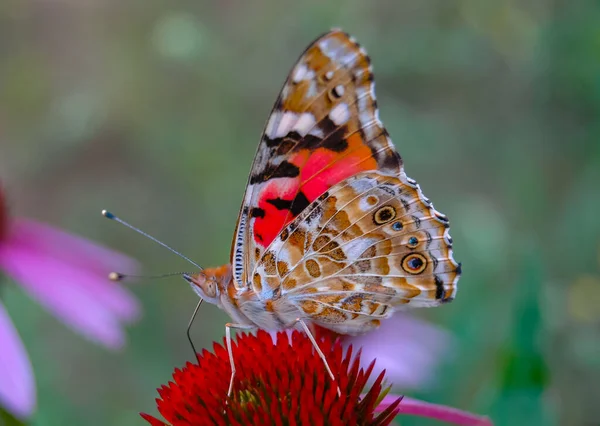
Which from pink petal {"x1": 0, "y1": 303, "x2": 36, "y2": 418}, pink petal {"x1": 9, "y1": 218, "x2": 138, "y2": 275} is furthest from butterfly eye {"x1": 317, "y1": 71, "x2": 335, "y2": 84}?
pink petal {"x1": 9, "y1": 218, "x2": 138, "y2": 275}

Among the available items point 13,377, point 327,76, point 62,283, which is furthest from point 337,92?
→ point 62,283

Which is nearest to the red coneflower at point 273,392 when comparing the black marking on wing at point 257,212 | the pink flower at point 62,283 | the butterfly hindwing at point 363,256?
the butterfly hindwing at point 363,256

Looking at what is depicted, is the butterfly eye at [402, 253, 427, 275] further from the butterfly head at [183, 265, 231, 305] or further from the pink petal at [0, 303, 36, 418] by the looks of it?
the pink petal at [0, 303, 36, 418]

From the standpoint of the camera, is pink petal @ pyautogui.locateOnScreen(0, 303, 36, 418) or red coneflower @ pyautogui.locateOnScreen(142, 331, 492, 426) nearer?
red coneflower @ pyautogui.locateOnScreen(142, 331, 492, 426)

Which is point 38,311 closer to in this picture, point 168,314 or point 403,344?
point 168,314

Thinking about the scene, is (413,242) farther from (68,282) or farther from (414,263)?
(68,282)

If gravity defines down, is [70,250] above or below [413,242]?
above
